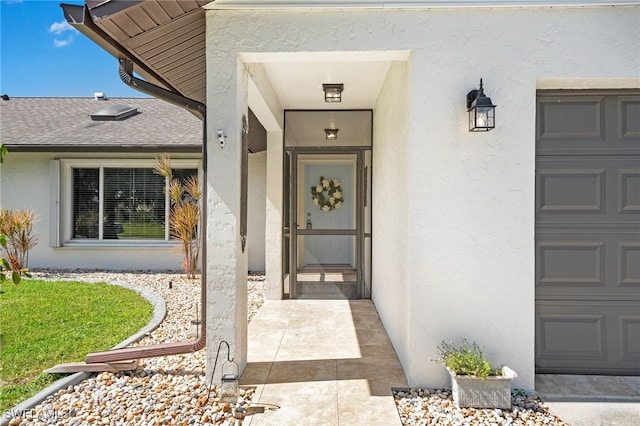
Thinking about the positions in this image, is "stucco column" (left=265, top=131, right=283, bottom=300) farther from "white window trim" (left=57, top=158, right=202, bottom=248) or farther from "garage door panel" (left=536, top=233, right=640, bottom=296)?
"garage door panel" (left=536, top=233, right=640, bottom=296)

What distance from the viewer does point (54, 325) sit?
4766 millimetres

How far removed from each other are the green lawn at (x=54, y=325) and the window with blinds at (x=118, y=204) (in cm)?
216

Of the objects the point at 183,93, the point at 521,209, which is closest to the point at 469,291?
the point at 521,209

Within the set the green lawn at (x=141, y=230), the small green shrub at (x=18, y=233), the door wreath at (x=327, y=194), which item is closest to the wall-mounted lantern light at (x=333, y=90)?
the door wreath at (x=327, y=194)

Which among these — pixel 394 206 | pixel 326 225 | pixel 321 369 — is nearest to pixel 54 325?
pixel 321 369

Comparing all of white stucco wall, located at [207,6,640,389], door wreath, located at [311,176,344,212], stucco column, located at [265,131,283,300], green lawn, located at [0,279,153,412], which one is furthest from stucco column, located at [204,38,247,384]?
door wreath, located at [311,176,344,212]

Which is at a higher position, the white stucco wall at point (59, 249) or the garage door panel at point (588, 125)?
the garage door panel at point (588, 125)

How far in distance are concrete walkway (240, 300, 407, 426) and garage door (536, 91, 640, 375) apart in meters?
1.61

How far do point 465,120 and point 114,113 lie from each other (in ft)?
34.4

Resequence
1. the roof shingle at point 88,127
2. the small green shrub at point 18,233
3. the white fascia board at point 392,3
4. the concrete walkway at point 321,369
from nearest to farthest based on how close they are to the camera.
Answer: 1. the concrete walkway at point 321,369
2. the white fascia board at point 392,3
3. the small green shrub at point 18,233
4. the roof shingle at point 88,127

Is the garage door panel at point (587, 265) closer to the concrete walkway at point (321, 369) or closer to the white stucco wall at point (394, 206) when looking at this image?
the white stucco wall at point (394, 206)

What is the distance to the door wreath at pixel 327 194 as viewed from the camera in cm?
662

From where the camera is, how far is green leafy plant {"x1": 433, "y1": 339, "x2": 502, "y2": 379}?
2943mm

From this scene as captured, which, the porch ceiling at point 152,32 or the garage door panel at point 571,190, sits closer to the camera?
the porch ceiling at point 152,32
